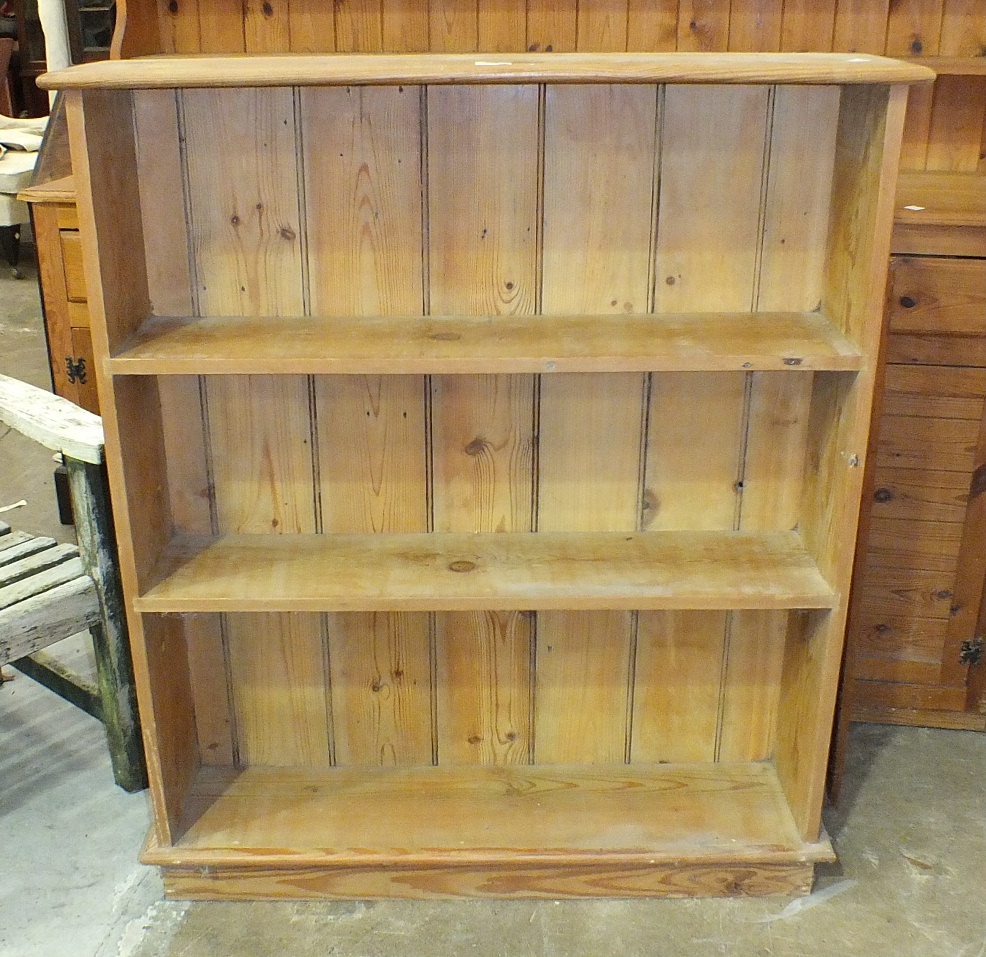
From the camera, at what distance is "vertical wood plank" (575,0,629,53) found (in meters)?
2.06

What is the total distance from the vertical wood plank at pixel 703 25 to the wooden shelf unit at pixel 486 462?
517 millimetres

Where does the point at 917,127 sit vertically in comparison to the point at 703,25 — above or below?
below

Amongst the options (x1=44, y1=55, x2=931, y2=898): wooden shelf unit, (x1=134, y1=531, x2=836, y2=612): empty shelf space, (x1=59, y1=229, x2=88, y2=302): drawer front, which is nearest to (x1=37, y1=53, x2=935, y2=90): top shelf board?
(x1=44, y1=55, x2=931, y2=898): wooden shelf unit

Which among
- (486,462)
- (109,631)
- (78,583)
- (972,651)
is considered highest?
(486,462)

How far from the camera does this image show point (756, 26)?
2.06 metres

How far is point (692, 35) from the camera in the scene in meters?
2.07

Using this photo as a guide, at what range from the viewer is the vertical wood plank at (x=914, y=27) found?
2078 millimetres

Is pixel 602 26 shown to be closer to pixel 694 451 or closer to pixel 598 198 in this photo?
pixel 598 198

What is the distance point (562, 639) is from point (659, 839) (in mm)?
376

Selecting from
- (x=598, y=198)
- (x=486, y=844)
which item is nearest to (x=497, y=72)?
(x=598, y=198)

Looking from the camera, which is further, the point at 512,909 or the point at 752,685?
the point at 752,685

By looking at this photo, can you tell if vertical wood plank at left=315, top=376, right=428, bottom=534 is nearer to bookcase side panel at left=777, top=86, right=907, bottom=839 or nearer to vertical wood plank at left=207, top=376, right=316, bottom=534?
vertical wood plank at left=207, top=376, right=316, bottom=534

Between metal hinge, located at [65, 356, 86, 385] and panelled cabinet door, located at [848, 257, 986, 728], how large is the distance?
2.02 m

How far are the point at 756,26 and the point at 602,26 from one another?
29 cm
